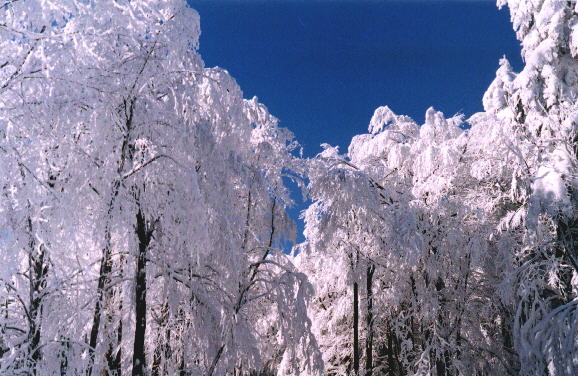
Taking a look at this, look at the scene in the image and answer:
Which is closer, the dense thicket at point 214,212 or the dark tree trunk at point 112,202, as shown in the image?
the dense thicket at point 214,212

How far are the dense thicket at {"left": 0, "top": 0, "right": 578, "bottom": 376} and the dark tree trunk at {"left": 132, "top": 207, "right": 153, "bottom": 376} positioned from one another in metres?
0.03

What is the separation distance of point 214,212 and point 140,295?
155 cm

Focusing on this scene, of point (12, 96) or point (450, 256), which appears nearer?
point (12, 96)

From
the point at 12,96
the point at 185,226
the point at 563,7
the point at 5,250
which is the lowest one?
the point at 5,250

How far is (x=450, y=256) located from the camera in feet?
32.3

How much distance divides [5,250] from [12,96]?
61.4 inches

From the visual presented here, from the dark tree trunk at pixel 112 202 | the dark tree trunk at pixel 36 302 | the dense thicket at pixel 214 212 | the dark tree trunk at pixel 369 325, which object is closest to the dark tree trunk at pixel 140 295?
the dense thicket at pixel 214 212

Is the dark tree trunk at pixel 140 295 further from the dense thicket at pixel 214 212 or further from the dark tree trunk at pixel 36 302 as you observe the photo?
the dark tree trunk at pixel 36 302

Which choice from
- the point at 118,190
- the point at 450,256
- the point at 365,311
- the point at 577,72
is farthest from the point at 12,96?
the point at 577,72

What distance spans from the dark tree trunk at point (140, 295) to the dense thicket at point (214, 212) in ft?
0.11

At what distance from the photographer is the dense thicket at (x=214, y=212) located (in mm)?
4637

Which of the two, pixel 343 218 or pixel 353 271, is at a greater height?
pixel 343 218

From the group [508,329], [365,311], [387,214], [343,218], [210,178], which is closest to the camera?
[210,178]

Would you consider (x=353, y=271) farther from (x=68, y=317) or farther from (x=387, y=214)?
(x=68, y=317)
